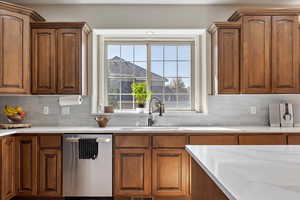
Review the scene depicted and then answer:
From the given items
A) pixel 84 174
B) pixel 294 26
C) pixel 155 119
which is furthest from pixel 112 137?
pixel 294 26

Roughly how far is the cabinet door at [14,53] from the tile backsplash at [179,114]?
521mm

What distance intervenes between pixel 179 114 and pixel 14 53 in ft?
7.55

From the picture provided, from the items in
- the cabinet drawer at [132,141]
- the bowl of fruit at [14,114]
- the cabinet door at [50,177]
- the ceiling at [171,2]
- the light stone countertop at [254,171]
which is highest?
the ceiling at [171,2]

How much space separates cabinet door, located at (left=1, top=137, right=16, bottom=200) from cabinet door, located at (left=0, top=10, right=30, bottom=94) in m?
0.64

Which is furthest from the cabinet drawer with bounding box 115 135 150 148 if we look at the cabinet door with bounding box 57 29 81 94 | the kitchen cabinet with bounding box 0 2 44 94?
the kitchen cabinet with bounding box 0 2 44 94

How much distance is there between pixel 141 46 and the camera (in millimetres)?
4414

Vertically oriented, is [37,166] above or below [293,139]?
below

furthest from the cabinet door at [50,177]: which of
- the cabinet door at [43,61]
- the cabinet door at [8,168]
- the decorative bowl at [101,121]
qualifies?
the cabinet door at [43,61]

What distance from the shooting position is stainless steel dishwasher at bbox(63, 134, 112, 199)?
341cm

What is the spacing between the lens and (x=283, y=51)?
3674 mm

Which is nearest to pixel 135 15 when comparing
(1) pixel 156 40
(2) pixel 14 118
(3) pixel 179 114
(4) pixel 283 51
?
(1) pixel 156 40

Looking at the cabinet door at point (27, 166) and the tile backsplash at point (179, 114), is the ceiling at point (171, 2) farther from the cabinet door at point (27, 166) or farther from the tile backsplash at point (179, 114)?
the cabinet door at point (27, 166)

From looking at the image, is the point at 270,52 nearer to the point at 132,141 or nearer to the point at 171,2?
the point at 171,2

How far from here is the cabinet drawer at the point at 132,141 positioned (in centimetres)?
346
